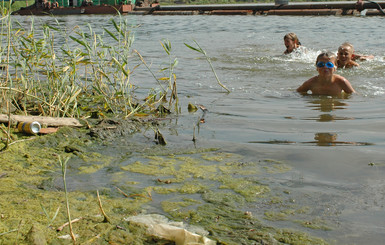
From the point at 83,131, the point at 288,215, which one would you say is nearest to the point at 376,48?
the point at 83,131

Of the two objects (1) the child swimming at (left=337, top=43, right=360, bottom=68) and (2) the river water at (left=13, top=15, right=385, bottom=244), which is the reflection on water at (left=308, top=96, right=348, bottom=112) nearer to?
(2) the river water at (left=13, top=15, right=385, bottom=244)

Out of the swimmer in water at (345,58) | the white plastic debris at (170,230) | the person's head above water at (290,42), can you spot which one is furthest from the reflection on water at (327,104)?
the person's head above water at (290,42)

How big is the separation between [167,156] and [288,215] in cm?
149

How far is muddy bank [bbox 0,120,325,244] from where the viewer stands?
262 cm

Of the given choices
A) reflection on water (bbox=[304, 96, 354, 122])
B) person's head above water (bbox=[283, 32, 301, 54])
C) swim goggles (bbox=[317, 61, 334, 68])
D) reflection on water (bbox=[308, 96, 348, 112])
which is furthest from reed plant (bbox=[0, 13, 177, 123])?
person's head above water (bbox=[283, 32, 301, 54])

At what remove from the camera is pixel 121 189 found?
11.0ft

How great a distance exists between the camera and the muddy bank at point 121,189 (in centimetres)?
262

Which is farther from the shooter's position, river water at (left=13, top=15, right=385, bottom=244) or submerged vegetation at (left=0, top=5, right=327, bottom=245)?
river water at (left=13, top=15, right=385, bottom=244)

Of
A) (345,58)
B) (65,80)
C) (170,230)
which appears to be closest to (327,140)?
(170,230)

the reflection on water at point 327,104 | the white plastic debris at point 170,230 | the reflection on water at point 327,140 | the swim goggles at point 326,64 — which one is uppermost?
the swim goggles at point 326,64

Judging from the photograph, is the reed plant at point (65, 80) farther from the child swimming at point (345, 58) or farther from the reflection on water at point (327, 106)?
the child swimming at point (345, 58)

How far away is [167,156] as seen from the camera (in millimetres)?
4168

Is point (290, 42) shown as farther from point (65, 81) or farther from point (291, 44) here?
point (65, 81)

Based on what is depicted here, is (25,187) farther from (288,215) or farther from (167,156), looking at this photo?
(288,215)
